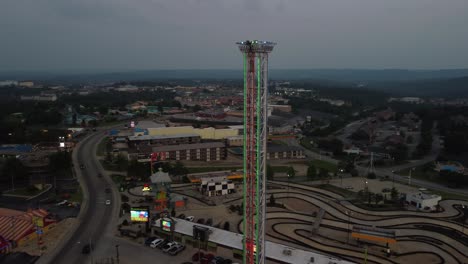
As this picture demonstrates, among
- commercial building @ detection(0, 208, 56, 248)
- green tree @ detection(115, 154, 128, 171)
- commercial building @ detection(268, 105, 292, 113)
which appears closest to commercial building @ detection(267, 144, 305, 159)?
green tree @ detection(115, 154, 128, 171)

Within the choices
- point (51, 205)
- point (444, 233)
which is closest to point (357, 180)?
point (444, 233)

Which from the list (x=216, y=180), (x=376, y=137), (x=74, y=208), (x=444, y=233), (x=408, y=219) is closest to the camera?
(x=444, y=233)

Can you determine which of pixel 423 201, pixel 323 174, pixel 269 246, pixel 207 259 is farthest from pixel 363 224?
pixel 323 174

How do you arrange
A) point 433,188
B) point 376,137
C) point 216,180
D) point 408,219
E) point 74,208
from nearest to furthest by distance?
point 408,219
point 74,208
point 216,180
point 433,188
point 376,137

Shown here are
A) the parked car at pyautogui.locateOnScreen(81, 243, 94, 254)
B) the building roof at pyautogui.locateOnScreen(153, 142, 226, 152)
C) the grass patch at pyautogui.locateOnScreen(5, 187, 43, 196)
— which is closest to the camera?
the parked car at pyautogui.locateOnScreen(81, 243, 94, 254)

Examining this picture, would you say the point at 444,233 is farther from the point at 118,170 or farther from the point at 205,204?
the point at 118,170

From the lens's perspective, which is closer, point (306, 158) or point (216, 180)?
point (216, 180)

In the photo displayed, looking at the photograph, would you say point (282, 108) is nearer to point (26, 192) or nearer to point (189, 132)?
point (189, 132)

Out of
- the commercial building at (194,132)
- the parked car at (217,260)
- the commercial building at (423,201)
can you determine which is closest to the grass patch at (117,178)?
the commercial building at (194,132)

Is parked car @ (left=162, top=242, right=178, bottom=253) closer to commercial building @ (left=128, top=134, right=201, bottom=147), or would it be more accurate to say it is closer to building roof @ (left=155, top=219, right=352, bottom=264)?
building roof @ (left=155, top=219, right=352, bottom=264)
